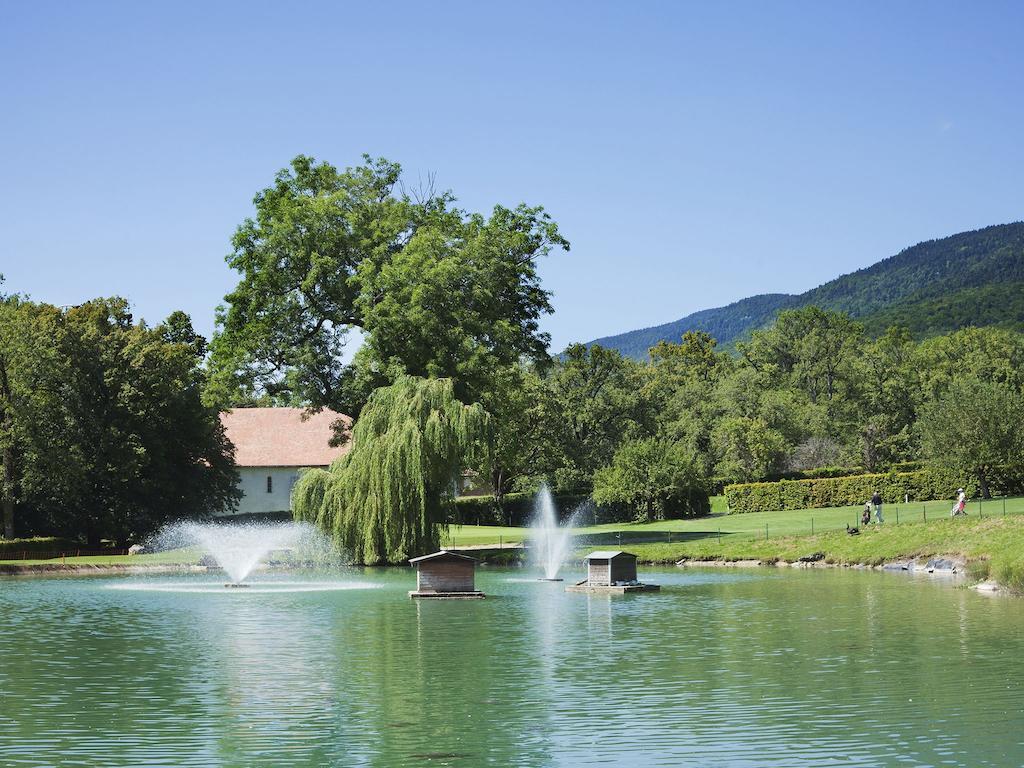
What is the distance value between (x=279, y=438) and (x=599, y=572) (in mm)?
55384

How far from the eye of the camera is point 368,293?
57406 millimetres

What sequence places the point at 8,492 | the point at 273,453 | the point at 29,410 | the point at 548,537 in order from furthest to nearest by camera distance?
the point at 273,453, the point at 8,492, the point at 29,410, the point at 548,537

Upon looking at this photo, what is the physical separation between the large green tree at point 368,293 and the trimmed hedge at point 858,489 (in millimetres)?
20339

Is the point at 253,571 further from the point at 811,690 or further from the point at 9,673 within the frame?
the point at 811,690

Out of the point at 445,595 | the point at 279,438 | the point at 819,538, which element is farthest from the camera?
the point at 279,438

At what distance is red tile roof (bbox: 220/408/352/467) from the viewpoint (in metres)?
87.9

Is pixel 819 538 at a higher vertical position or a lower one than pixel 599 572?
higher

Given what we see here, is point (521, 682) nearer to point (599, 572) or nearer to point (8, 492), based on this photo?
point (599, 572)

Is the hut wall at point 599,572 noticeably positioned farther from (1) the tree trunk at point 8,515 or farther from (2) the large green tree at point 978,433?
(1) the tree trunk at point 8,515

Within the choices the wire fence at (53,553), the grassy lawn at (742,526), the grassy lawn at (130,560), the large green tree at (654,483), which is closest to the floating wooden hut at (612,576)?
the grassy lawn at (742,526)

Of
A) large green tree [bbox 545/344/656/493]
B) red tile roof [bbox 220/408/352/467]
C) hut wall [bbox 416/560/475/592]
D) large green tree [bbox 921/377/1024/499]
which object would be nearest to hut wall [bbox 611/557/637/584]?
hut wall [bbox 416/560/475/592]

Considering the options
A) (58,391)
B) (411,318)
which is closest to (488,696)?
(411,318)

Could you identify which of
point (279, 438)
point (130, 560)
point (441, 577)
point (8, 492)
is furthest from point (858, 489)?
point (8, 492)

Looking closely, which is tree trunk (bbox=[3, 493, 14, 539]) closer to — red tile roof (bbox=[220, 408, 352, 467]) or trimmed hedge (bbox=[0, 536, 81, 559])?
trimmed hedge (bbox=[0, 536, 81, 559])
